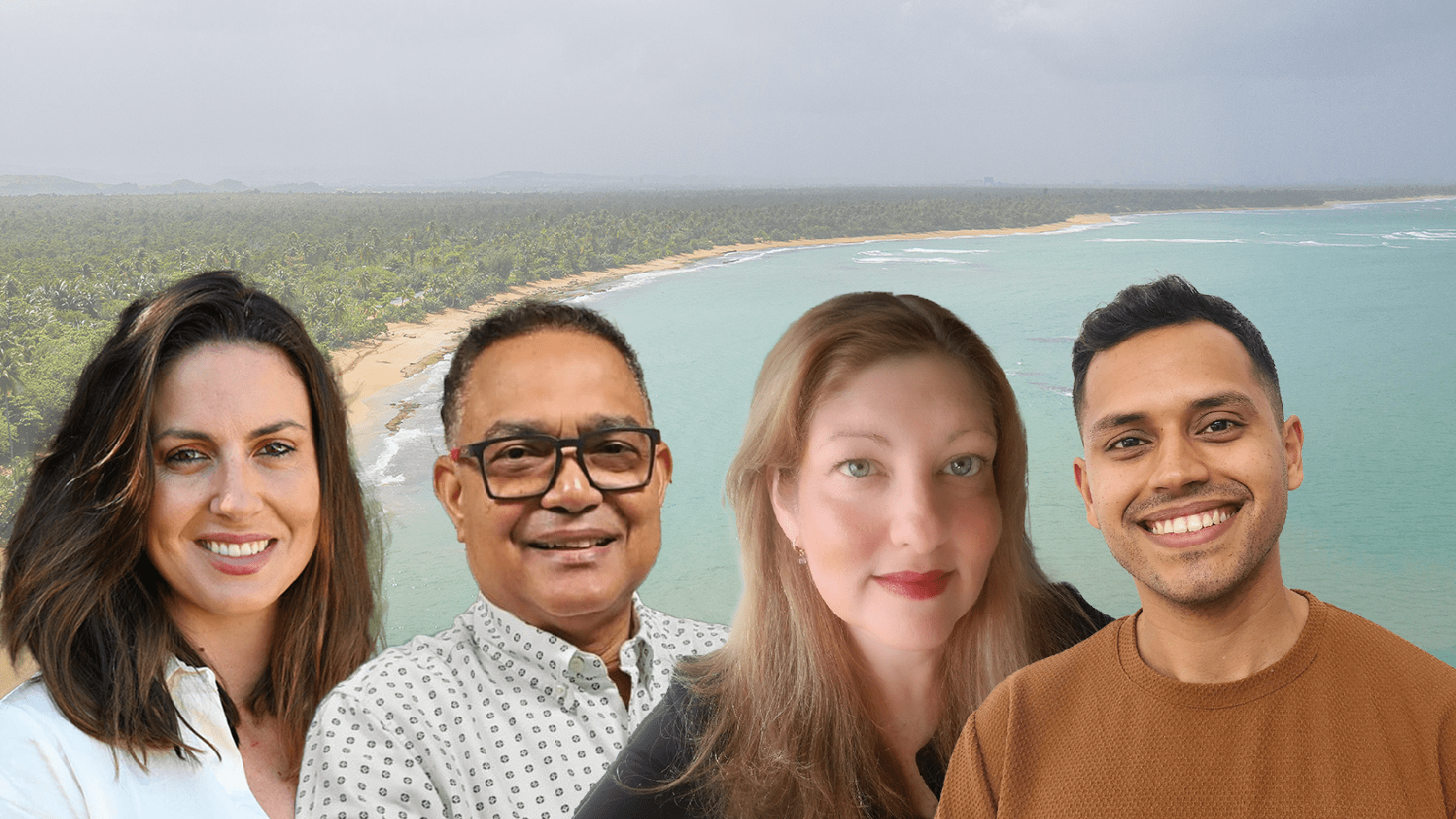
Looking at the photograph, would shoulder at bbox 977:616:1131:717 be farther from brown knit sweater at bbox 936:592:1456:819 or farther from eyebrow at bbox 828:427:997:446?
eyebrow at bbox 828:427:997:446

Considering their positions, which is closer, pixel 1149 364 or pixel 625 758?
pixel 1149 364

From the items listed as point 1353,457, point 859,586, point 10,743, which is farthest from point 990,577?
point 1353,457

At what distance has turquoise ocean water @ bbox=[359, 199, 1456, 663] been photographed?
9109mm

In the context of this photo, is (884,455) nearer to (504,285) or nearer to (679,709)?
(679,709)

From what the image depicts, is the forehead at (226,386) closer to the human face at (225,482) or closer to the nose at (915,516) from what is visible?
the human face at (225,482)

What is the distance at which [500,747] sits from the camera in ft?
7.61

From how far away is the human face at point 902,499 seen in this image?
6.45ft

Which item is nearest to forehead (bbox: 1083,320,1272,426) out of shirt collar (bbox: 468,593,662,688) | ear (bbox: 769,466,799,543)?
ear (bbox: 769,466,799,543)

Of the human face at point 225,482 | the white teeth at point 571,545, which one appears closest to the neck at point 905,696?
the white teeth at point 571,545

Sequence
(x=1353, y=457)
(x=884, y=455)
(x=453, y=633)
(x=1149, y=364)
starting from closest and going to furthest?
(x=1149, y=364) → (x=884, y=455) → (x=453, y=633) → (x=1353, y=457)

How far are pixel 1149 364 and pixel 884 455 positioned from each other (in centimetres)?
45

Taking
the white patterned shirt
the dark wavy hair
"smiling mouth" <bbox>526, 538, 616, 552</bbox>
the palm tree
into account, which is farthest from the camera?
the palm tree

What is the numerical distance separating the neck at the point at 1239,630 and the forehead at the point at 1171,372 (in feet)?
0.83

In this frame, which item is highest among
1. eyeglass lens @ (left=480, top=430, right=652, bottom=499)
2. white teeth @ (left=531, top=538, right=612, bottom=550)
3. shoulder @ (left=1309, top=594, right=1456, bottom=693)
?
eyeglass lens @ (left=480, top=430, right=652, bottom=499)
